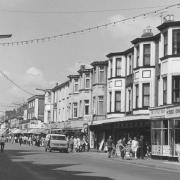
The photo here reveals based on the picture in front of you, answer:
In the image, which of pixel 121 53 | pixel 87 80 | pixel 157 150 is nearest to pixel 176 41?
pixel 157 150

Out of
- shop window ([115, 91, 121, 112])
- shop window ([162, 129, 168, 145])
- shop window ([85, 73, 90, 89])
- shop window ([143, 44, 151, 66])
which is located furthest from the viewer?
shop window ([85, 73, 90, 89])

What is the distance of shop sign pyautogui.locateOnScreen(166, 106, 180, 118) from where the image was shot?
35.0 meters

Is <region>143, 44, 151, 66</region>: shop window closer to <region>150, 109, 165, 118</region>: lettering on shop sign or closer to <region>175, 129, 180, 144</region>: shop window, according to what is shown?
<region>150, 109, 165, 118</region>: lettering on shop sign

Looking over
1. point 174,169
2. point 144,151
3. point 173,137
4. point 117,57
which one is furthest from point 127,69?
point 174,169

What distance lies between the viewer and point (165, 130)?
38.0 meters

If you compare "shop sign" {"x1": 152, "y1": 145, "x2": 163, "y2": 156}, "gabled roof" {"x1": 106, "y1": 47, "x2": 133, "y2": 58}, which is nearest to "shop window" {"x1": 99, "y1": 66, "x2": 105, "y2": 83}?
"gabled roof" {"x1": 106, "y1": 47, "x2": 133, "y2": 58}

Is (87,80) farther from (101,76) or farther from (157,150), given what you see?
(157,150)

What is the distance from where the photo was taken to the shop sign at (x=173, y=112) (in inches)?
1379

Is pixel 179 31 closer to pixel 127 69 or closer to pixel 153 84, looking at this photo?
pixel 153 84

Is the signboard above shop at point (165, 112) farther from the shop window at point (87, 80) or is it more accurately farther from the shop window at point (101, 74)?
the shop window at point (87, 80)

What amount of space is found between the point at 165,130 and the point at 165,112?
1.55m

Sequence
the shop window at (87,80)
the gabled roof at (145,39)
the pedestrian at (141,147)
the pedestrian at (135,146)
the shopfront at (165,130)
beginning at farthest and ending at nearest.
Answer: the shop window at (87,80) → the gabled roof at (145,39) → the pedestrian at (135,146) → the pedestrian at (141,147) → the shopfront at (165,130)

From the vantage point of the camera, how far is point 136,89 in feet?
149

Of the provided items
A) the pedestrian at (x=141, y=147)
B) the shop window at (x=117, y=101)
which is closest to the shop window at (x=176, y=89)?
the pedestrian at (x=141, y=147)
